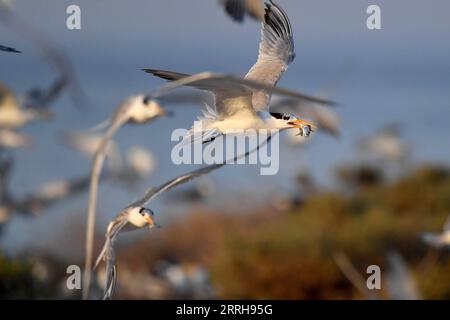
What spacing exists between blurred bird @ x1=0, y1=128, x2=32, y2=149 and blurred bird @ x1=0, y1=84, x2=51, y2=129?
275mm

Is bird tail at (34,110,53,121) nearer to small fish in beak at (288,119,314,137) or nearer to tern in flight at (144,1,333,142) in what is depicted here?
tern in flight at (144,1,333,142)

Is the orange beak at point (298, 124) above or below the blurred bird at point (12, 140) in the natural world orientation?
below

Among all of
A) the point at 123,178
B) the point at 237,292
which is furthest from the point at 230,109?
the point at 123,178

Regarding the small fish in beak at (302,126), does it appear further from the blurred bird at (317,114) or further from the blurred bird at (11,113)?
the blurred bird at (11,113)

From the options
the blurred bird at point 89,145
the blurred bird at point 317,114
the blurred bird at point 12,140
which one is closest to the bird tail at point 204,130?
the blurred bird at point 317,114

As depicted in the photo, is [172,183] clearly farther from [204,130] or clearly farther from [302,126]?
[302,126]

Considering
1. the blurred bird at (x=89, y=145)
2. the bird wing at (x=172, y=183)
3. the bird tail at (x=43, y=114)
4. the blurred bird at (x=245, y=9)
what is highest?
the blurred bird at (x=89, y=145)

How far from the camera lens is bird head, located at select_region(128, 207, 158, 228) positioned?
440 cm

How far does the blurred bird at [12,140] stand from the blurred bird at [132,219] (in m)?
4.01

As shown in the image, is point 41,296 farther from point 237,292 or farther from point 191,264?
point 191,264

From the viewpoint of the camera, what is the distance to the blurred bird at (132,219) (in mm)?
4262

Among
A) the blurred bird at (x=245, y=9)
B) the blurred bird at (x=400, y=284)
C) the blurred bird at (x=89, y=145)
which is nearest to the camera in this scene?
the blurred bird at (x=245, y=9)

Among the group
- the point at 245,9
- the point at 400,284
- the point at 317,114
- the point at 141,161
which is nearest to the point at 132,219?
the point at 245,9

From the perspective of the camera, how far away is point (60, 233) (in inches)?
402
